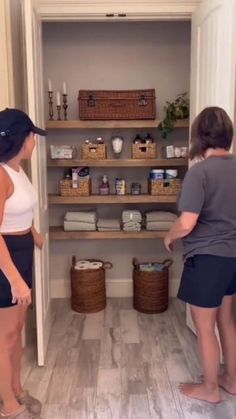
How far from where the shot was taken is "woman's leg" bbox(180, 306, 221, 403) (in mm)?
2066

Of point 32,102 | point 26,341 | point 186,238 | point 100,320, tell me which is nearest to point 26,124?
point 32,102

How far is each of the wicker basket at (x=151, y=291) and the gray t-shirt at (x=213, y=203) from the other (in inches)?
56.5

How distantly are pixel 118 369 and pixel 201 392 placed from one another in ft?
1.72

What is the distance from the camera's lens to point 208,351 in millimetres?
2107

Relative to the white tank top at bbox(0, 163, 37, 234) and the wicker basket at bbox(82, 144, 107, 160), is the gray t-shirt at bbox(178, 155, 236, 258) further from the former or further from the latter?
the wicker basket at bbox(82, 144, 107, 160)

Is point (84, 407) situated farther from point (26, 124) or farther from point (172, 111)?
point (172, 111)

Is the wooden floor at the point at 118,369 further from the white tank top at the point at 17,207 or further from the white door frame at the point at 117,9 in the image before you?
the white door frame at the point at 117,9

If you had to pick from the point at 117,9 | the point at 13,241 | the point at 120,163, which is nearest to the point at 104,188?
the point at 120,163

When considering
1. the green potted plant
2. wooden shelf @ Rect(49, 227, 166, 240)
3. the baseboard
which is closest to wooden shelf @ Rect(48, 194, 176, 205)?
wooden shelf @ Rect(49, 227, 166, 240)

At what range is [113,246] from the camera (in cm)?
375

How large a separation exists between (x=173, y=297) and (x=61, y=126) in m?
1.71

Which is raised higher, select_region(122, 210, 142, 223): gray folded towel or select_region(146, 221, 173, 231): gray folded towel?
select_region(122, 210, 142, 223): gray folded towel

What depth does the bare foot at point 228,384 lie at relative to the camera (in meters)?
2.29

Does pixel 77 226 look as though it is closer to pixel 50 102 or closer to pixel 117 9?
pixel 50 102
